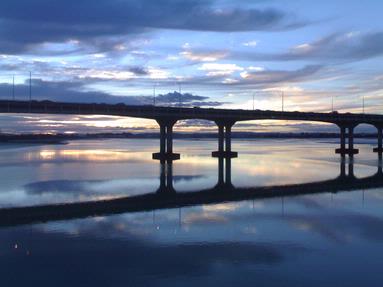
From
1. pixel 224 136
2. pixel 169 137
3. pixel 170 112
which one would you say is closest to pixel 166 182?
pixel 170 112

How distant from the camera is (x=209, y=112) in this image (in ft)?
291

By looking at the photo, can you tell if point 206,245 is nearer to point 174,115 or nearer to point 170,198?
point 170,198

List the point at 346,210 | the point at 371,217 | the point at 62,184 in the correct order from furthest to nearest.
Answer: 1. the point at 62,184
2. the point at 346,210
3. the point at 371,217

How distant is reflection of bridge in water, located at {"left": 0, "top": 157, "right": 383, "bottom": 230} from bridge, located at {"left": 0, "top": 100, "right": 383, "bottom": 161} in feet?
83.3

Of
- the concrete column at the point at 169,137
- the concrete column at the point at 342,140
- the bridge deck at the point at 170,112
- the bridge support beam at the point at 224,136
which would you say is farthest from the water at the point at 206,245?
the concrete column at the point at 342,140

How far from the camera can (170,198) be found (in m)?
36.2

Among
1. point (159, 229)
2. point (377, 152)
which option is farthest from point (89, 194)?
point (377, 152)

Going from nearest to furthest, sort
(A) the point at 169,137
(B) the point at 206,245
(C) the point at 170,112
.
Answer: (B) the point at 206,245, (C) the point at 170,112, (A) the point at 169,137

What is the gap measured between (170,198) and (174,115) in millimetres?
49098

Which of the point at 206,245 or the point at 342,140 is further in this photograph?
the point at 342,140

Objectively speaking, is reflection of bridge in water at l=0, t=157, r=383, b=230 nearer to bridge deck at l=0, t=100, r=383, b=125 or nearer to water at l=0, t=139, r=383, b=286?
water at l=0, t=139, r=383, b=286

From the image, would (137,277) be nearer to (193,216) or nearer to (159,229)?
(159,229)

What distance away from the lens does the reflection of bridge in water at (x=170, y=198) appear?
28.8 meters

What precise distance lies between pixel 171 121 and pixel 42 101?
81.1 feet
